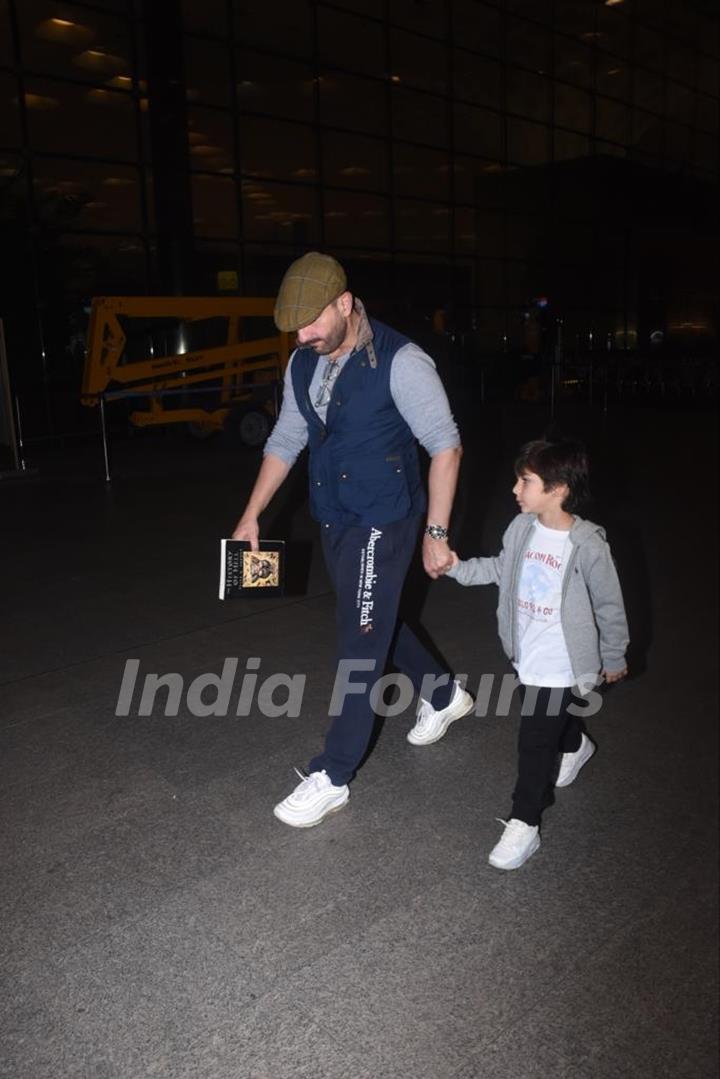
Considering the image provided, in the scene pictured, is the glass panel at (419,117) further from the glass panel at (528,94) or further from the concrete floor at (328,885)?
the concrete floor at (328,885)

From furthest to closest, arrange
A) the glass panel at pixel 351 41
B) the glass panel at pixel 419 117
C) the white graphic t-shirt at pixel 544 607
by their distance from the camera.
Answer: the glass panel at pixel 419 117 < the glass panel at pixel 351 41 < the white graphic t-shirt at pixel 544 607

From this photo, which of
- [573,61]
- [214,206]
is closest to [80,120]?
[214,206]

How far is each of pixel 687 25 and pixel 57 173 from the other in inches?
821

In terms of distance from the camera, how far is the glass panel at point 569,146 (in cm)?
2212

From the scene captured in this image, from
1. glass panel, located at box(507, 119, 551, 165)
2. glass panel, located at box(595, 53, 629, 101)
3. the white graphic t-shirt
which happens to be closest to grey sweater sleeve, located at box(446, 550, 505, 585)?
the white graphic t-shirt

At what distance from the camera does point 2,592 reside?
5.96 metres

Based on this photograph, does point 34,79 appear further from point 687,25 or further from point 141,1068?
point 687,25

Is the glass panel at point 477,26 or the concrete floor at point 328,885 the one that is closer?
the concrete floor at point 328,885

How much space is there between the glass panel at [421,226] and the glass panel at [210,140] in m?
4.20

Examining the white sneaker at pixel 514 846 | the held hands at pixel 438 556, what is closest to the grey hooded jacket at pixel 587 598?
the held hands at pixel 438 556

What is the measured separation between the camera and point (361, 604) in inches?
120

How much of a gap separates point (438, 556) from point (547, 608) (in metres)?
0.39

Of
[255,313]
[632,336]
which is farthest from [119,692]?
[632,336]

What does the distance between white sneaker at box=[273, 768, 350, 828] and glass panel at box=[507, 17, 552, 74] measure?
2139cm
